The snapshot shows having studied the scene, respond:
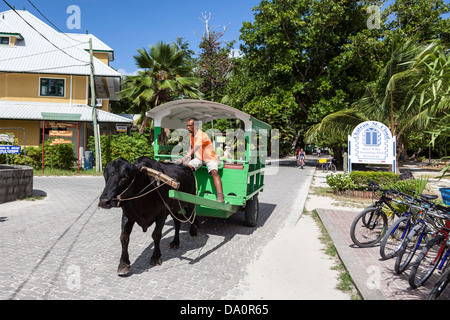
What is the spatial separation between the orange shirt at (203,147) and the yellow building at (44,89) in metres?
15.6

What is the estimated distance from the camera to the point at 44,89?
2203cm

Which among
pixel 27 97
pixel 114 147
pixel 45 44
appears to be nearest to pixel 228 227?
pixel 114 147

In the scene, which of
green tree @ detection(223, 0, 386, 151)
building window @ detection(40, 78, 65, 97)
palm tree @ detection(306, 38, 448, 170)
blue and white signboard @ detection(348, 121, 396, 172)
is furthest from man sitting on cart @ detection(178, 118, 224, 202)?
building window @ detection(40, 78, 65, 97)

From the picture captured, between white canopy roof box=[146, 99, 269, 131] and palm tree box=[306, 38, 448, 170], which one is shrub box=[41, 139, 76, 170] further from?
palm tree box=[306, 38, 448, 170]

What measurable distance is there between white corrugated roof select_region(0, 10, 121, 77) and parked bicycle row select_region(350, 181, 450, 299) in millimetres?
20073

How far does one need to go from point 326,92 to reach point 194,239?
21864mm

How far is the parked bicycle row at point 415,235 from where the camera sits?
4.08m

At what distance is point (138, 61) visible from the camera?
2111 cm

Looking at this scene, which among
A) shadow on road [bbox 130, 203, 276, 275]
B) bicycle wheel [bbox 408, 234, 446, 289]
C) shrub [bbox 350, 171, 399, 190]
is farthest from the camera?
shrub [bbox 350, 171, 399, 190]

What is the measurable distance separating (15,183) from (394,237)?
34.0 ft

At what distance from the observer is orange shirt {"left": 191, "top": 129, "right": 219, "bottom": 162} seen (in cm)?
625

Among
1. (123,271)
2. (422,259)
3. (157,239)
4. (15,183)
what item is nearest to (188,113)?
(157,239)

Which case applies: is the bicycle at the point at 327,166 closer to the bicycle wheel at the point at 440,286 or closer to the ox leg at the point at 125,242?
the bicycle wheel at the point at 440,286

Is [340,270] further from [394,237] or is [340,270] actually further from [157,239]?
[157,239]
